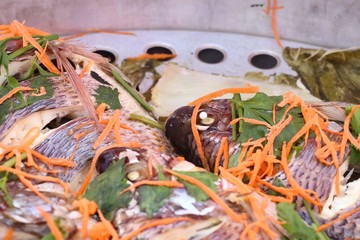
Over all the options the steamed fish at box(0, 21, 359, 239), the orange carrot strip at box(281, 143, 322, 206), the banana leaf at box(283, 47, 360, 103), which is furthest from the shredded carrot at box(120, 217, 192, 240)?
the banana leaf at box(283, 47, 360, 103)

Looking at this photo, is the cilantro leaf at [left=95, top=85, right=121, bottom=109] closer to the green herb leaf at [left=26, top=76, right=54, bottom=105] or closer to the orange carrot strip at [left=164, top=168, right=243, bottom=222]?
the green herb leaf at [left=26, top=76, right=54, bottom=105]

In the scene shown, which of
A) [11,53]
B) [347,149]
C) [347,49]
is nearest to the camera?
[347,149]

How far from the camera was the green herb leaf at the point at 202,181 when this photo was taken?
1563 mm

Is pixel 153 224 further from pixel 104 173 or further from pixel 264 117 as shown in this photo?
pixel 264 117

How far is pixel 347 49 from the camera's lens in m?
2.82

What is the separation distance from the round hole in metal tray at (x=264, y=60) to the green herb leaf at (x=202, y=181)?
51.2 inches

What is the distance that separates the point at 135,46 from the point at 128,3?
0.71 ft

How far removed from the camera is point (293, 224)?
5.16 feet

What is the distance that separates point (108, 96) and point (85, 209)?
0.63 m

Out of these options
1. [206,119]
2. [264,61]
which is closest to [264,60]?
[264,61]

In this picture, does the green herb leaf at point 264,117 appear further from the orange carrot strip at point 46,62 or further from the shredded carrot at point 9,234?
the shredded carrot at point 9,234

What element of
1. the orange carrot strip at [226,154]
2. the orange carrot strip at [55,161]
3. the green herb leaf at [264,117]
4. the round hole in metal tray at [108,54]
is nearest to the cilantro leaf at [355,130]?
the green herb leaf at [264,117]

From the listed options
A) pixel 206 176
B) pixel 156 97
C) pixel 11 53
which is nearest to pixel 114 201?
pixel 206 176

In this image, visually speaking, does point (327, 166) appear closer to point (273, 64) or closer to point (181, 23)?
point (273, 64)
